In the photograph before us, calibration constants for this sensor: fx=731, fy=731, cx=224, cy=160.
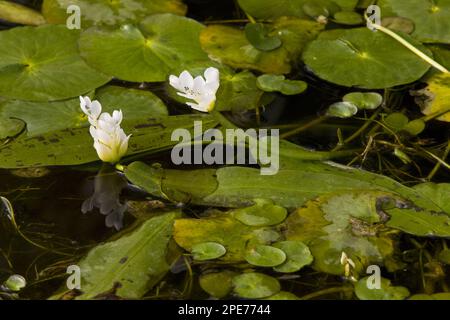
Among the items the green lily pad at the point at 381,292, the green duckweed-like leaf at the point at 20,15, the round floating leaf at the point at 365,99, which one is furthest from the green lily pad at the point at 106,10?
the green lily pad at the point at 381,292

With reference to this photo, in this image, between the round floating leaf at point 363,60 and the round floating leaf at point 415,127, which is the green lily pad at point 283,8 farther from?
the round floating leaf at point 415,127

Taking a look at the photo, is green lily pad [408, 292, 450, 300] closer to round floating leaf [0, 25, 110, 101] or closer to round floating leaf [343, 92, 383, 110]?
round floating leaf [343, 92, 383, 110]

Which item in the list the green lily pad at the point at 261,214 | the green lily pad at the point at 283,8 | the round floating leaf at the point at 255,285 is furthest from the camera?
the green lily pad at the point at 283,8

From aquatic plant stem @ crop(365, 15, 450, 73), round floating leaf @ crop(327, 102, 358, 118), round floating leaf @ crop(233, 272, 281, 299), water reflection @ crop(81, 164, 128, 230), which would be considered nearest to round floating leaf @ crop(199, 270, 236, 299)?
round floating leaf @ crop(233, 272, 281, 299)

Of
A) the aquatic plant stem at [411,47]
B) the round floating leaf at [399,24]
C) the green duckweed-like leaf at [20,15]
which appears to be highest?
the round floating leaf at [399,24]

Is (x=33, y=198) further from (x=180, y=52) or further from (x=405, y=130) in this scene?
(x=405, y=130)

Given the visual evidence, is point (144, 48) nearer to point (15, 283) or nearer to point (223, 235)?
point (223, 235)
